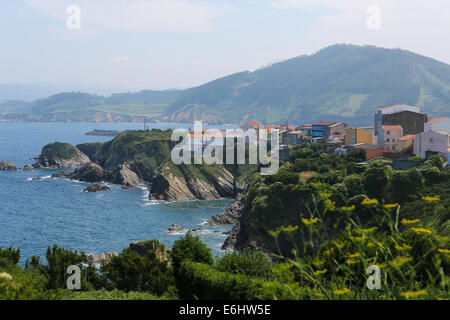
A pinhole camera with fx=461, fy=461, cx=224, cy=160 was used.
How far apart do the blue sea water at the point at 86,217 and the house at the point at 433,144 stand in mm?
32307

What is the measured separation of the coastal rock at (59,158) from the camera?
152m

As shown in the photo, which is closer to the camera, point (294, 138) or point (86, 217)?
point (86, 217)

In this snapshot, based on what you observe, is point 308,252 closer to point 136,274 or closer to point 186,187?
point 136,274

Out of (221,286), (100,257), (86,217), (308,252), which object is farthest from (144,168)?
(221,286)

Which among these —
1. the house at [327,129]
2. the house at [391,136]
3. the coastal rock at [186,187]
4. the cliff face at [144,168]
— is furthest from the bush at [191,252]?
the house at [327,129]

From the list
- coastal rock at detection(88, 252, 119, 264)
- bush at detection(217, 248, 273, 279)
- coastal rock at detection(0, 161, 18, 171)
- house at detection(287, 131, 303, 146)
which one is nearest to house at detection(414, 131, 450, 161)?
house at detection(287, 131, 303, 146)

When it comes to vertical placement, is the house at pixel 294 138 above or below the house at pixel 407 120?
below

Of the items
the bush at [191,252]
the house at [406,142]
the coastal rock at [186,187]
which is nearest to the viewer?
the bush at [191,252]

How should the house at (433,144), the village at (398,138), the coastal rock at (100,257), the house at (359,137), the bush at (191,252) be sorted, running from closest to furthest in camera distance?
the bush at (191,252)
the coastal rock at (100,257)
the house at (433,144)
the village at (398,138)
the house at (359,137)

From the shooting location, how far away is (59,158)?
152750mm

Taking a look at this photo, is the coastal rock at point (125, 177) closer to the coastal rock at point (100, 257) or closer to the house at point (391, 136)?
the coastal rock at point (100, 257)

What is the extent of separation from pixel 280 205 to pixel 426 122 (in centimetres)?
3807

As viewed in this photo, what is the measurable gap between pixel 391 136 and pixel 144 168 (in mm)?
71749

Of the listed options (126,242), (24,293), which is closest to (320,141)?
(126,242)
